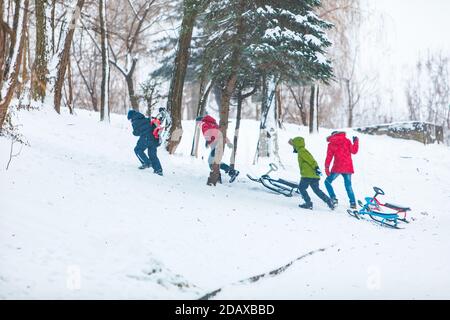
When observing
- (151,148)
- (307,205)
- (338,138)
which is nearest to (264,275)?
(307,205)

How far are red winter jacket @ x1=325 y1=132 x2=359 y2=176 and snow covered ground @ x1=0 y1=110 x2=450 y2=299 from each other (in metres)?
1.00

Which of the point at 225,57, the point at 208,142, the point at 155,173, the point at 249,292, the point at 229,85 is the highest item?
the point at 225,57

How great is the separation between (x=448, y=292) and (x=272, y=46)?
680 cm

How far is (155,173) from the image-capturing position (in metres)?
11.2

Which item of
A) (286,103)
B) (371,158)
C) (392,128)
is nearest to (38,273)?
(371,158)

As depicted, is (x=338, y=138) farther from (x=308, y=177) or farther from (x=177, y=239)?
(x=177, y=239)

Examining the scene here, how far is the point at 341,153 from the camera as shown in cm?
1068

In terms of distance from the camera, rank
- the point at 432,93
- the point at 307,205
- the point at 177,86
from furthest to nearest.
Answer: the point at 432,93, the point at 177,86, the point at 307,205

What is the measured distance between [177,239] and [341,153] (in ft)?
17.7

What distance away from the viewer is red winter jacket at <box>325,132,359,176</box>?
10.6 m

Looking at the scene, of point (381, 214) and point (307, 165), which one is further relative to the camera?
point (307, 165)

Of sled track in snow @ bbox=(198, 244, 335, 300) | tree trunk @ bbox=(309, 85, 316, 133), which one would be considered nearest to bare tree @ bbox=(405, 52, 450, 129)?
tree trunk @ bbox=(309, 85, 316, 133)

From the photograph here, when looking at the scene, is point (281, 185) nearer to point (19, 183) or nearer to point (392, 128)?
point (19, 183)

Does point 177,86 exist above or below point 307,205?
above
